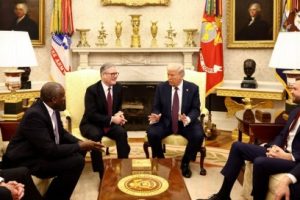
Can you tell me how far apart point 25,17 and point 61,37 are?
74cm

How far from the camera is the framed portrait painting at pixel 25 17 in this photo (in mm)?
6555

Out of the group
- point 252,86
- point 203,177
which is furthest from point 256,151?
point 252,86

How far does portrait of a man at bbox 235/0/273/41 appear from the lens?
6402 millimetres

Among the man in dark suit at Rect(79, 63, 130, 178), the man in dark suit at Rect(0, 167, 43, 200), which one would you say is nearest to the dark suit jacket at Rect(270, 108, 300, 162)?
the man in dark suit at Rect(79, 63, 130, 178)

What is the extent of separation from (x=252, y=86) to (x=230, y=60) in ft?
2.69

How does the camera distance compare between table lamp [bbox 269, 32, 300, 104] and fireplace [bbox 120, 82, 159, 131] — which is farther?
fireplace [bbox 120, 82, 159, 131]

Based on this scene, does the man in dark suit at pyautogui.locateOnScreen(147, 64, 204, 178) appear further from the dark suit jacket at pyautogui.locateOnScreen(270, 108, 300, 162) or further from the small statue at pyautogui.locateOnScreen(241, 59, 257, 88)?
the small statue at pyautogui.locateOnScreen(241, 59, 257, 88)

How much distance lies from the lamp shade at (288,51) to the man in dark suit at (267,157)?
557 millimetres

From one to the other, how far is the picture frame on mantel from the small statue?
48 centimetres

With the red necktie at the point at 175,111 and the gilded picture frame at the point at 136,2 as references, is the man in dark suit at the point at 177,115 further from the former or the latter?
the gilded picture frame at the point at 136,2

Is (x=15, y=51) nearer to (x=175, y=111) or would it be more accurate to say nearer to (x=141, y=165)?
(x=141, y=165)

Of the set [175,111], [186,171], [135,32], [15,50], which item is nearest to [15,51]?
[15,50]

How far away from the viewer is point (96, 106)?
4.38m

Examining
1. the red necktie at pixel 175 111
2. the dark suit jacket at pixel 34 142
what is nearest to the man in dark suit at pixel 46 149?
the dark suit jacket at pixel 34 142
